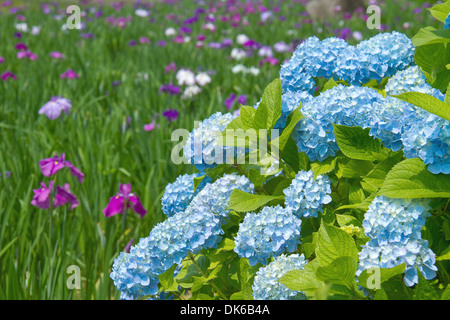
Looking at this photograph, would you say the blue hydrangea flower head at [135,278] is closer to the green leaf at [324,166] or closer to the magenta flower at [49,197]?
the green leaf at [324,166]

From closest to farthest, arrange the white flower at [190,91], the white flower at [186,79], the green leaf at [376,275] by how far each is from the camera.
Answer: the green leaf at [376,275]
the white flower at [190,91]
the white flower at [186,79]

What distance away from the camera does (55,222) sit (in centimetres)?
206

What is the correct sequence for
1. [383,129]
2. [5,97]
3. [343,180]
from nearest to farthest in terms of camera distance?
[383,129], [343,180], [5,97]

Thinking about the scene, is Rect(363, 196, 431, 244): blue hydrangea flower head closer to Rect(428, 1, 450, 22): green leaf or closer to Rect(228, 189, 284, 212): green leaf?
Rect(228, 189, 284, 212): green leaf

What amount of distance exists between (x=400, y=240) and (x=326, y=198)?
0.60 ft

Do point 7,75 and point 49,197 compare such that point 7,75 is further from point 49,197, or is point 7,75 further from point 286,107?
point 286,107

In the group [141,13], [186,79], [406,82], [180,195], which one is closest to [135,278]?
[180,195]

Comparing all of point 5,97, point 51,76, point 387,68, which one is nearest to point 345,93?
point 387,68

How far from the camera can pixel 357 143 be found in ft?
3.04

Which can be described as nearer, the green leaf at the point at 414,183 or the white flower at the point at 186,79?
the green leaf at the point at 414,183

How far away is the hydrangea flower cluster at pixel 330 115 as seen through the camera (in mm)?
973

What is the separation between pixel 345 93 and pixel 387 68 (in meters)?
0.25

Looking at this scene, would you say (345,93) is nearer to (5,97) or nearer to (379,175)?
(379,175)

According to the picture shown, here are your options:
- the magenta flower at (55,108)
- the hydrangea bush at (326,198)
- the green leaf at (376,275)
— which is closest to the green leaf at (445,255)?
the hydrangea bush at (326,198)
